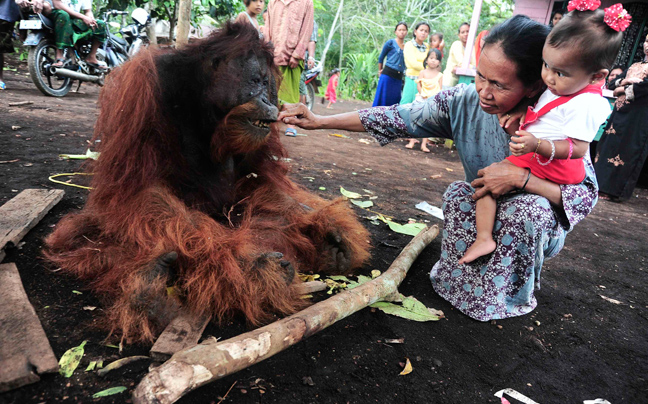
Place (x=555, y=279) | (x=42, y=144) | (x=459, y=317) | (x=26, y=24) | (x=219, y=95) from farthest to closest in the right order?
(x=26, y=24), (x=42, y=144), (x=555, y=279), (x=459, y=317), (x=219, y=95)

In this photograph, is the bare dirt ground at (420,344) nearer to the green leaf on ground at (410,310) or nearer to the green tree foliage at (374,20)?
the green leaf on ground at (410,310)

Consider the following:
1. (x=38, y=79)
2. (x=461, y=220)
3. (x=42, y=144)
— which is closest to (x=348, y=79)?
(x=38, y=79)

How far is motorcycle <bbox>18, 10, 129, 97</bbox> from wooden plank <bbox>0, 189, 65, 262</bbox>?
3.78 meters

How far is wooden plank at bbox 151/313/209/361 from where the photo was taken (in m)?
1.27

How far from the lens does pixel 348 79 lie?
16000 mm

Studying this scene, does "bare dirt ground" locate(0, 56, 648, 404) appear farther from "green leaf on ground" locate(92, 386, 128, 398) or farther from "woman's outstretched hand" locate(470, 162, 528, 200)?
"woman's outstretched hand" locate(470, 162, 528, 200)

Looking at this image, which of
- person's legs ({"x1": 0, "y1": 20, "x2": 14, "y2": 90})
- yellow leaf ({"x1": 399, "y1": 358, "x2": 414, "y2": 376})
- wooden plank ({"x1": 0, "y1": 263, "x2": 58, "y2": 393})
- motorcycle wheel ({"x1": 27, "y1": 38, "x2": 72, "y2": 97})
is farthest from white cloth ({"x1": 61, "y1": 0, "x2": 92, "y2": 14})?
yellow leaf ({"x1": 399, "y1": 358, "x2": 414, "y2": 376})

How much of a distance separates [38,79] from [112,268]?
5246 millimetres

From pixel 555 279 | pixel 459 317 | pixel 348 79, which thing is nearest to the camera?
pixel 459 317

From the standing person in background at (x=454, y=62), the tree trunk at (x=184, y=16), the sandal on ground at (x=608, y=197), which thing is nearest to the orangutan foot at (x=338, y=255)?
the tree trunk at (x=184, y=16)

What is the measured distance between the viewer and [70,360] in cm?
123

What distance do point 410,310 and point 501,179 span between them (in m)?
0.65

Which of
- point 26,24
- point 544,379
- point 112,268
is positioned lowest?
point 544,379

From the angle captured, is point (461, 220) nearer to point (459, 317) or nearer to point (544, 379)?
point (459, 317)
